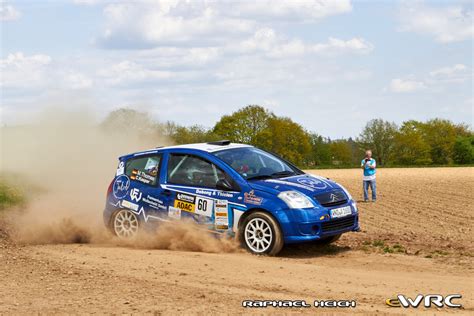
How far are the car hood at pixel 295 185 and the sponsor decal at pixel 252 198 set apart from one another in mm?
116

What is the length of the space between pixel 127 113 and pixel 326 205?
1548cm

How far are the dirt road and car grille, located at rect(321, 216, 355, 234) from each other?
43cm

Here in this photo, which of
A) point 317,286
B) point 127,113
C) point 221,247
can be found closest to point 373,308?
point 317,286

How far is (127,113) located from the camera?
24578mm

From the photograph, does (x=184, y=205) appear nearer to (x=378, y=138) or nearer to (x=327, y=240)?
(x=327, y=240)

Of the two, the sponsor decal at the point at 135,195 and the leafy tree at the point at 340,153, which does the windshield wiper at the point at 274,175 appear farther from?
the leafy tree at the point at 340,153

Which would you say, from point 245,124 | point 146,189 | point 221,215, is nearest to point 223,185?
point 221,215

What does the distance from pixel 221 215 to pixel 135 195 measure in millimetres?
1925

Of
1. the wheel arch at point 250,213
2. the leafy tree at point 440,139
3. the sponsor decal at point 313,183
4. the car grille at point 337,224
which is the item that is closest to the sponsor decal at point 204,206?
the wheel arch at point 250,213

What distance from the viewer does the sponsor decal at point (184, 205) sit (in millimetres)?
11000

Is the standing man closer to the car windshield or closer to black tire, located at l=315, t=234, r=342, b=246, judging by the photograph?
the car windshield

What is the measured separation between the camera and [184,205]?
1109cm

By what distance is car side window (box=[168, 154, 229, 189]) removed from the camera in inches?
430

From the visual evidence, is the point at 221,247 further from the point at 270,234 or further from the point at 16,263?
the point at 16,263
